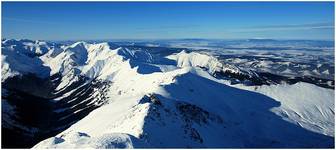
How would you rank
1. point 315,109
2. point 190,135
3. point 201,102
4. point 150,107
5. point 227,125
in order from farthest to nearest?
1. point 315,109
2. point 201,102
3. point 227,125
4. point 150,107
5. point 190,135

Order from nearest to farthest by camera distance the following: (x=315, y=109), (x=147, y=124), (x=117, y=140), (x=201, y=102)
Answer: (x=117, y=140) < (x=147, y=124) < (x=201, y=102) < (x=315, y=109)

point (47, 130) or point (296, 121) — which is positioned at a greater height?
point (296, 121)

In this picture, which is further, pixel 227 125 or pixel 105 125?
pixel 227 125

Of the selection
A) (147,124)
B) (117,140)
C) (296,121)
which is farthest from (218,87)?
(117,140)

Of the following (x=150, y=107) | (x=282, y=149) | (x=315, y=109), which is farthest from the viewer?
(x=315, y=109)

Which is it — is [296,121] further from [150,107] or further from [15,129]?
[15,129]

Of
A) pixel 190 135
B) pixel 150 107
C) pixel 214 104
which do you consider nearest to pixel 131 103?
pixel 150 107

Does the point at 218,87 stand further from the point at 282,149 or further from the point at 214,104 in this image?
the point at 282,149

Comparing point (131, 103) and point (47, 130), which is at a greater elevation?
point (131, 103)

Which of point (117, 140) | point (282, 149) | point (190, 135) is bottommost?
point (282, 149)
